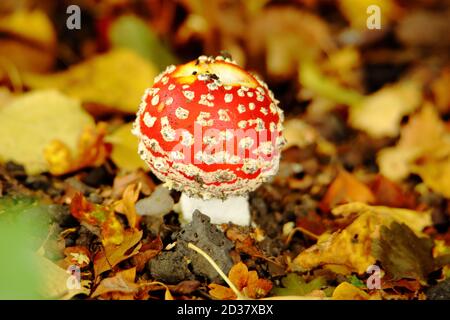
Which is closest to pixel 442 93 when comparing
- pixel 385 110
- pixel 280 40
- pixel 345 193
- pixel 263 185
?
pixel 385 110

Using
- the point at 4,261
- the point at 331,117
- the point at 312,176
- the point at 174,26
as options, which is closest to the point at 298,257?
the point at 312,176

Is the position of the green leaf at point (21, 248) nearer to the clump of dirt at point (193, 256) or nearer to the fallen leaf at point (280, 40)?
the clump of dirt at point (193, 256)

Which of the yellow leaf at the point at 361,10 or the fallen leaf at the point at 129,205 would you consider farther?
the yellow leaf at the point at 361,10

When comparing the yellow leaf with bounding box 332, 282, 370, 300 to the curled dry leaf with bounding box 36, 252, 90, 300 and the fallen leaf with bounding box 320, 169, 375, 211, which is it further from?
the curled dry leaf with bounding box 36, 252, 90, 300

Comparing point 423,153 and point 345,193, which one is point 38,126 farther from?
point 423,153

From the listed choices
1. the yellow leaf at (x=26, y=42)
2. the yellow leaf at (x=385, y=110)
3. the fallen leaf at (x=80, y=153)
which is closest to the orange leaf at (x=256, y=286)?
the fallen leaf at (x=80, y=153)

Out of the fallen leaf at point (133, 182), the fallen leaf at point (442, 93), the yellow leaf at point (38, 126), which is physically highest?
the fallen leaf at point (442, 93)

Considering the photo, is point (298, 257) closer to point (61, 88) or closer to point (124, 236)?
point (124, 236)
